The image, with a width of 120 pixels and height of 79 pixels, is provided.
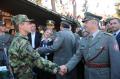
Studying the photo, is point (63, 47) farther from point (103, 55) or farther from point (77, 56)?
point (103, 55)

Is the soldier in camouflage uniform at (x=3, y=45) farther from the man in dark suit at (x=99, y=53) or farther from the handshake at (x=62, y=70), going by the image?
the man in dark suit at (x=99, y=53)

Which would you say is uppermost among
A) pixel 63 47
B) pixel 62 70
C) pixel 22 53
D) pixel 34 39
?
pixel 22 53

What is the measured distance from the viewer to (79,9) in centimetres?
4241

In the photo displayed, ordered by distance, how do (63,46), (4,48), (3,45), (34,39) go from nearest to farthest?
(4,48), (3,45), (63,46), (34,39)

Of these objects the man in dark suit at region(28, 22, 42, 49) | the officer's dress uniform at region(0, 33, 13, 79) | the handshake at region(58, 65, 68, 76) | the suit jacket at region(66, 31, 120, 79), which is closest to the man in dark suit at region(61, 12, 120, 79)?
the suit jacket at region(66, 31, 120, 79)

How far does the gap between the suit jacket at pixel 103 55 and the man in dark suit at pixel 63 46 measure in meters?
2.06

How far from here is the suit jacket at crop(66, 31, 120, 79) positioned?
6.42 m

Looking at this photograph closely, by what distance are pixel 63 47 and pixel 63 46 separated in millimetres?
24

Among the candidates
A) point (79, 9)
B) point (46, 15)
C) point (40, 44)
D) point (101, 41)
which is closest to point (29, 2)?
point (46, 15)

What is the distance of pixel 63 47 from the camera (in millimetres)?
8938

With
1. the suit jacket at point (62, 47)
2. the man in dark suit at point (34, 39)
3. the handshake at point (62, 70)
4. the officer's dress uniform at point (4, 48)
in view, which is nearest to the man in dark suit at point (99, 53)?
the handshake at point (62, 70)

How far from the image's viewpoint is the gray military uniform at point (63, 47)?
8.80 m

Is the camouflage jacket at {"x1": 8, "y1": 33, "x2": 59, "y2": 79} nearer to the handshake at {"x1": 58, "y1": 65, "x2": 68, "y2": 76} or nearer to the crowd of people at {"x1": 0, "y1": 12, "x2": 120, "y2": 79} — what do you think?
the crowd of people at {"x1": 0, "y1": 12, "x2": 120, "y2": 79}

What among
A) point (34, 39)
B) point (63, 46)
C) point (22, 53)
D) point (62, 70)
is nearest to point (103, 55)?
point (62, 70)
